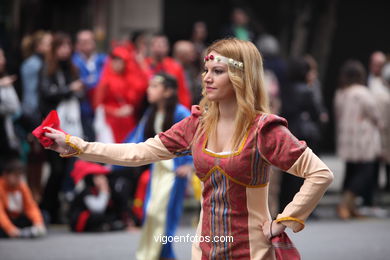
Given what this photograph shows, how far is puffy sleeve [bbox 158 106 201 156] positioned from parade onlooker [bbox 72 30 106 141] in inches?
220

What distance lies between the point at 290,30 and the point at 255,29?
2.04 feet

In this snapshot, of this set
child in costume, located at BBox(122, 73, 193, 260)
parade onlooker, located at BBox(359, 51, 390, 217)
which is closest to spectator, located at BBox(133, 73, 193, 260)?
child in costume, located at BBox(122, 73, 193, 260)

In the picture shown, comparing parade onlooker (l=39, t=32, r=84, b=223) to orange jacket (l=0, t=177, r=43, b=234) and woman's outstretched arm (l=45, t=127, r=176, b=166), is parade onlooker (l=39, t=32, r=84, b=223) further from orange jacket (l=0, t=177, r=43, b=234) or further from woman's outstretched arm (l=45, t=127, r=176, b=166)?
woman's outstretched arm (l=45, t=127, r=176, b=166)

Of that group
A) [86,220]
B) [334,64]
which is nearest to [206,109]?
[86,220]

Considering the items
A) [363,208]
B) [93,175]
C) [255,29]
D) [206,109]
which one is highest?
[206,109]

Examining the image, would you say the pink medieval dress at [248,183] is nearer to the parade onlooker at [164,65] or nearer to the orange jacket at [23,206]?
the orange jacket at [23,206]

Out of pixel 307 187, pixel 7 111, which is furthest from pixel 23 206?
pixel 307 187

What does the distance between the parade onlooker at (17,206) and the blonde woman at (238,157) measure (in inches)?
194

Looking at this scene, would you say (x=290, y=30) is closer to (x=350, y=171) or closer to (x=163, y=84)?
(x=350, y=171)

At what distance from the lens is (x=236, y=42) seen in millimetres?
4605

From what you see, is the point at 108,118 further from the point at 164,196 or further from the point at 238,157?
the point at 238,157

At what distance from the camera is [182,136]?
187 inches

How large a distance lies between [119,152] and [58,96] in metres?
5.52

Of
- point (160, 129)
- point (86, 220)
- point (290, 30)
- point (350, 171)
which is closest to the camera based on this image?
point (160, 129)
